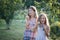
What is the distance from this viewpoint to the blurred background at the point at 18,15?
25.7 ft

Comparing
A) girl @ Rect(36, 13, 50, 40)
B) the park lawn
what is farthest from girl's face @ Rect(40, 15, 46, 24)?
the park lawn

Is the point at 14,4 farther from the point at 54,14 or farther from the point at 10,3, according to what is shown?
the point at 54,14

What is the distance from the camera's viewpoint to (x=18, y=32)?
11352mm

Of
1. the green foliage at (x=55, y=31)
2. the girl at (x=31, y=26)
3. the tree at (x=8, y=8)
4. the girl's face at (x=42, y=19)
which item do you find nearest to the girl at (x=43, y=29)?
the girl's face at (x=42, y=19)

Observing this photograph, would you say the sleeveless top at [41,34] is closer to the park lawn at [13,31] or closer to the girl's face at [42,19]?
the girl's face at [42,19]

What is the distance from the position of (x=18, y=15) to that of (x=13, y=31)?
0.87 m

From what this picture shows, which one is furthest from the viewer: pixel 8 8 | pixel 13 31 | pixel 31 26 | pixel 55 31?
pixel 13 31

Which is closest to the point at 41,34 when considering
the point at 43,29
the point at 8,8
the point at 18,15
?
the point at 43,29

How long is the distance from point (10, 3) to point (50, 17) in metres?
3.03

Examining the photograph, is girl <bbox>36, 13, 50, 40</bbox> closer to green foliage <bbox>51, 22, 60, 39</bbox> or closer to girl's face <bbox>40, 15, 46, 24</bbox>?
girl's face <bbox>40, 15, 46, 24</bbox>

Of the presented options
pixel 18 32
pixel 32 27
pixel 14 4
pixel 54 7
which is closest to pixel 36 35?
pixel 32 27

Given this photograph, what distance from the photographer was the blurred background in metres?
7.83

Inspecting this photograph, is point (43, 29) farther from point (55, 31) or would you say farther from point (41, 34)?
point (55, 31)

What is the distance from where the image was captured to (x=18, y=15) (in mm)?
11648
